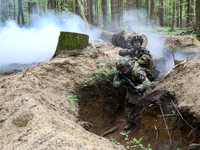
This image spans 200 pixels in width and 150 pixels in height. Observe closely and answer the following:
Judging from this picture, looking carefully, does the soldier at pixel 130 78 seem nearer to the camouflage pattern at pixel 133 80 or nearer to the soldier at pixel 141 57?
the camouflage pattern at pixel 133 80

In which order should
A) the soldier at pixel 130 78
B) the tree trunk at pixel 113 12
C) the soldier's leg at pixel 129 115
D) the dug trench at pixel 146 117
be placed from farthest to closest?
the tree trunk at pixel 113 12, the soldier's leg at pixel 129 115, the soldier at pixel 130 78, the dug trench at pixel 146 117

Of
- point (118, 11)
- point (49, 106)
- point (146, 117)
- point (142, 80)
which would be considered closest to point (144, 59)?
point (142, 80)

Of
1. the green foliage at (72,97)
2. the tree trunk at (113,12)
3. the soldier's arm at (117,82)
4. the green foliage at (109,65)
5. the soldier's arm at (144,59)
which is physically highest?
the tree trunk at (113,12)

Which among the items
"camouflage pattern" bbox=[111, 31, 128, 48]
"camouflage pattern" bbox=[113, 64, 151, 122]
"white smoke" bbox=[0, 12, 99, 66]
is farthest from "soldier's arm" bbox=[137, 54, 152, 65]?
"white smoke" bbox=[0, 12, 99, 66]

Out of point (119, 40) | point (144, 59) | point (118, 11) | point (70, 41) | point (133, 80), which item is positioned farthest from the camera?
point (118, 11)

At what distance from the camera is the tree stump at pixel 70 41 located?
20.2ft

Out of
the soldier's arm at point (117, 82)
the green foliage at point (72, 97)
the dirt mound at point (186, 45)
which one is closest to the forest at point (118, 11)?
the dirt mound at point (186, 45)

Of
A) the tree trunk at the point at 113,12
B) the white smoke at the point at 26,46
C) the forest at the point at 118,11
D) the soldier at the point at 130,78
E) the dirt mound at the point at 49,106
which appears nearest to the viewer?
the dirt mound at the point at 49,106

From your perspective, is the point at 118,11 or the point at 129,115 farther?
the point at 118,11

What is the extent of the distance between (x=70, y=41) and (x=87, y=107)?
2.70 meters

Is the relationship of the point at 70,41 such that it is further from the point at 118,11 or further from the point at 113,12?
the point at 118,11

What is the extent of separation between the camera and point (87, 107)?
16.5ft

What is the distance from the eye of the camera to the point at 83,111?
4.81 meters

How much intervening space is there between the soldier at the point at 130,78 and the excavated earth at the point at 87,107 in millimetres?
412
